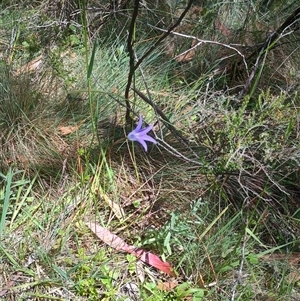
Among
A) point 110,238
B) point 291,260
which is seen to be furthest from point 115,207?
point 291,260

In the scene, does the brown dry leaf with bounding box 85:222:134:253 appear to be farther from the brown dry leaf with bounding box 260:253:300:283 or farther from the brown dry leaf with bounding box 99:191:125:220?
the brown dry leaf with bounding box 260:253:300:283

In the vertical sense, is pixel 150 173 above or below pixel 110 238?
above

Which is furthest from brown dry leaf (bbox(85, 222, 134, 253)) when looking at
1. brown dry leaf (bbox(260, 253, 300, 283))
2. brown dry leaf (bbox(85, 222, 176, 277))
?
brown dry leaf (bbox(260, 253, 300, 283))

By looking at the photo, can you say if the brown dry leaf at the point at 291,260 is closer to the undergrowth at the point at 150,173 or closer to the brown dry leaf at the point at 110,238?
the undergrowth at the point at 150,173

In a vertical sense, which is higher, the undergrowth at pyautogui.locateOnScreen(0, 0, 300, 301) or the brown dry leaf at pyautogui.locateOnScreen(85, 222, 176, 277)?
the undergrowth at pyautogui.locateOnScreen(0, 0, 300, 301)

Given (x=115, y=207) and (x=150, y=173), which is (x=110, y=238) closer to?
(x=115, y=207)

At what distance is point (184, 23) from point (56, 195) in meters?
1.05

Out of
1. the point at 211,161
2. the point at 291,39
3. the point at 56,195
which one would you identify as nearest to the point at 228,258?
the point at 211,161

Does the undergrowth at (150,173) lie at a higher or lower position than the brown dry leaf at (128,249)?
higher

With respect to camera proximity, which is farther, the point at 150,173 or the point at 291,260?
the point at 150,173

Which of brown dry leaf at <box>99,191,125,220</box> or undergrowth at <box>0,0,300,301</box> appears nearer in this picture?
undergrowth at <box>0,0,300,301</box>

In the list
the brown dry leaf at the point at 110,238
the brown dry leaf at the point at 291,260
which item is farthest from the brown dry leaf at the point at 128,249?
the brown dry leaf at the point at 291,260

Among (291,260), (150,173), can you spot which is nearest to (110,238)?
(150,173)

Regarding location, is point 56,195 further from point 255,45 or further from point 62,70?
point 255,45
